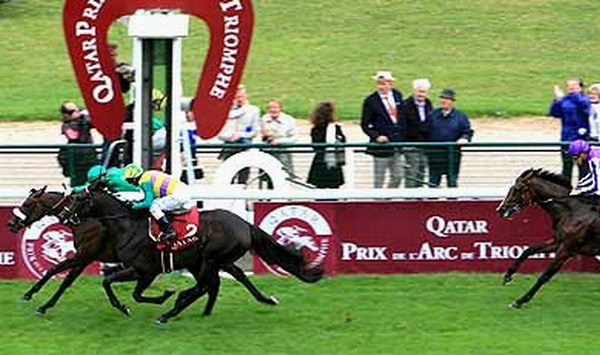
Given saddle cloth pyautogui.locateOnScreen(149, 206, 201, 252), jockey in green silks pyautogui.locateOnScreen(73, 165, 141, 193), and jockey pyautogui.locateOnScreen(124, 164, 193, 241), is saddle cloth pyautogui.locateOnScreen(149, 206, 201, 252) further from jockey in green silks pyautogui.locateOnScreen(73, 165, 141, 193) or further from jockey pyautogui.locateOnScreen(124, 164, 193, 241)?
jockey in green silks pyautogui.locateOnScreen(73, 165, 141, 193)

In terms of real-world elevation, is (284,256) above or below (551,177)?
below

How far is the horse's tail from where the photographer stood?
15602mm

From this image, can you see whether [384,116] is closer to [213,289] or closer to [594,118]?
[594,118]

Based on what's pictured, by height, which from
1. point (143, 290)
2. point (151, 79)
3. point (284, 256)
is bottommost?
point (143, 290)

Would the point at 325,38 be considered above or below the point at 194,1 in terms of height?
below

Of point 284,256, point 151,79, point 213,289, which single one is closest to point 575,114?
point 284,256

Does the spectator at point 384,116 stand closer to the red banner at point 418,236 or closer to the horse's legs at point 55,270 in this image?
the red banner at point 418,236

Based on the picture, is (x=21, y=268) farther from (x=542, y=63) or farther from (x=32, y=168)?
(x=542, y=63)

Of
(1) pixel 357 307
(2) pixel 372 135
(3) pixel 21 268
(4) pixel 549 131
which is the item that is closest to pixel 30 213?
(3) pixel 21 268

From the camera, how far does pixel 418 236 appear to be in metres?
17.1

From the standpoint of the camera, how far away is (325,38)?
32.8m

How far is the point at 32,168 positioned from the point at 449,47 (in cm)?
1600

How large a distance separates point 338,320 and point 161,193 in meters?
1.93

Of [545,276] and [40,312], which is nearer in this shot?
[40,312]
